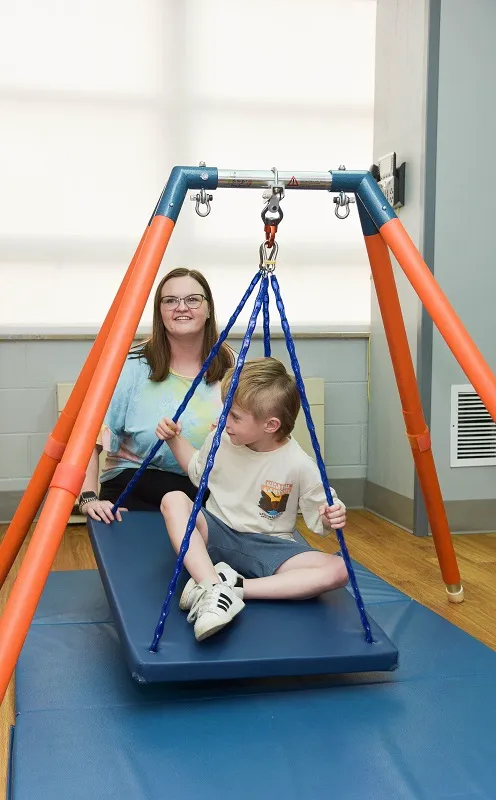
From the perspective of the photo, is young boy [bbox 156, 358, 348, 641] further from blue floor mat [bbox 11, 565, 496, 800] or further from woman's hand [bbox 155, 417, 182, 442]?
blue floor mat [bbox 11, 565, 496, 800]

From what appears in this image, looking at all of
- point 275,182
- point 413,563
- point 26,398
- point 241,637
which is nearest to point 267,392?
point 275,182

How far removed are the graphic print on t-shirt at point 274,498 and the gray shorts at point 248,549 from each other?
67 mm

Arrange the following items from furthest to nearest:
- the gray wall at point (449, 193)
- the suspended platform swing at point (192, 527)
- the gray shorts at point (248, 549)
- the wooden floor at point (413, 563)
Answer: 1. the gray wall at point (449, 193)
2. the wooden floor at point (413, 563)
3. the gray shorts at point (248, 549)
4. the suspended platform swing at point (192, 527)

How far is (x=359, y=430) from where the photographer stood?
450 centimetres

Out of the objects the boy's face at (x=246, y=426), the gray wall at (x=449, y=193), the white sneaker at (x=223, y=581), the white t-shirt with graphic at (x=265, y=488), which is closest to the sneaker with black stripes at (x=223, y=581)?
the white sneaker at (x=223, y=581)

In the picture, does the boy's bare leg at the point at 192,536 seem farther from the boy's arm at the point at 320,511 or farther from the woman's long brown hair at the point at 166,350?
the woman's long brown hair at the point at 166,350

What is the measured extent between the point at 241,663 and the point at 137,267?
2.93ft

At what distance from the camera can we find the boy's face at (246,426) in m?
2.34

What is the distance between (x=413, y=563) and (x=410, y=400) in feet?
3.24

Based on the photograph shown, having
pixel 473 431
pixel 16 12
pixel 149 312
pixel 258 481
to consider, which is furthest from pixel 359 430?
pixel 16 12

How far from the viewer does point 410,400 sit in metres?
2.62

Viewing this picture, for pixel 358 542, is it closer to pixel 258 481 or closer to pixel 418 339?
pixel 418 339

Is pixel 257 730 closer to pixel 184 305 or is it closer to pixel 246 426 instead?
pixel 246 426

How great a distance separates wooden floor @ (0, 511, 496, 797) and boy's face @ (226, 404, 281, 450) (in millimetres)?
843
